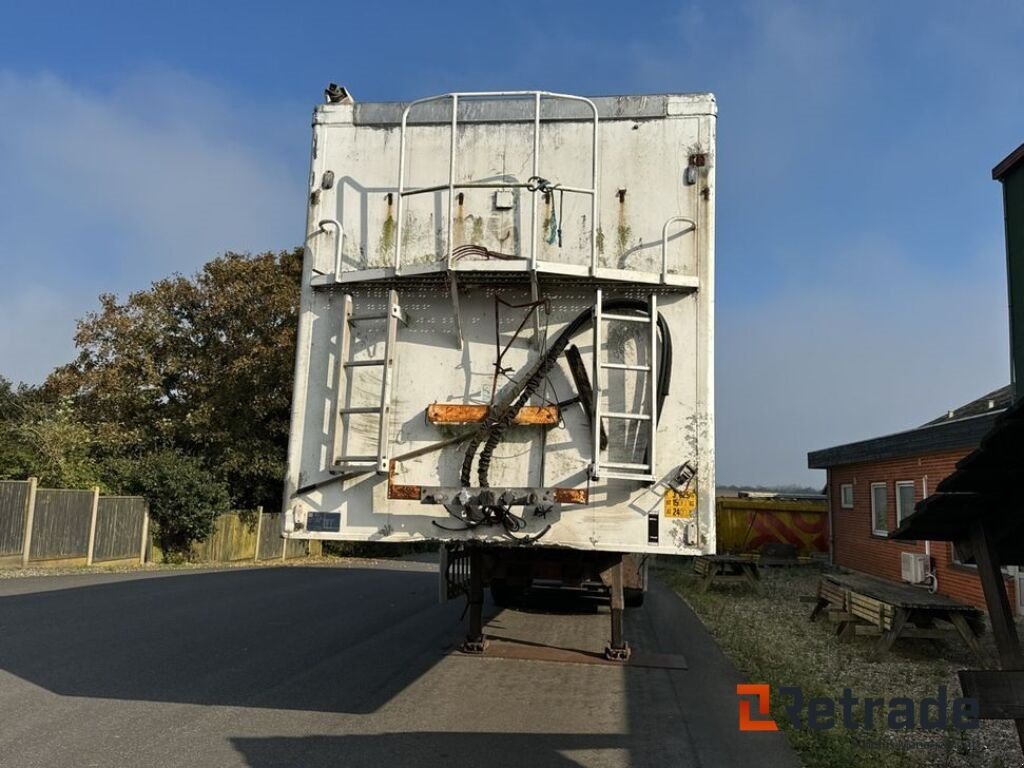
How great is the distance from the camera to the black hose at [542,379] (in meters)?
5.62

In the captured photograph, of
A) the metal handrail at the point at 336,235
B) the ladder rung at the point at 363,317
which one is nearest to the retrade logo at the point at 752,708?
the ladder rung at the point at 363,317

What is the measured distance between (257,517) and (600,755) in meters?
21.7

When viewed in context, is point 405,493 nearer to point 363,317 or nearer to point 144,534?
point 363,317

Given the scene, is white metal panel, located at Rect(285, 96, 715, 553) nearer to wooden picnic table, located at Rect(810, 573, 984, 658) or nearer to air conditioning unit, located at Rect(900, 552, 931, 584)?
wooden picnic table, located at Rect(810, 573, 984, 658)

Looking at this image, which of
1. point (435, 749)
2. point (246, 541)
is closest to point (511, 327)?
point (435, 749)

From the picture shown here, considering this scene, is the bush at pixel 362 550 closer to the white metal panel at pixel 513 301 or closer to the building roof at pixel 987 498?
the white metal panel at pixel 513 301

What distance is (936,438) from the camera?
13.3m

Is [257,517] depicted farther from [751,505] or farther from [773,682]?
[773,682]

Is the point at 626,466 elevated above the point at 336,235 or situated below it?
below

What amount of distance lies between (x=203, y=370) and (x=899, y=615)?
21553 mm

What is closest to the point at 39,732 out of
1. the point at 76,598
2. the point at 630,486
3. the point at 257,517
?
the point at 630,486

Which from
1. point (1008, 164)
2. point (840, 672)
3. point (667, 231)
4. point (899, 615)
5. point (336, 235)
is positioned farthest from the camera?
point (1008, 164)

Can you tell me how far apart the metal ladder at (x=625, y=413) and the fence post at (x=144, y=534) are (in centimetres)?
1830

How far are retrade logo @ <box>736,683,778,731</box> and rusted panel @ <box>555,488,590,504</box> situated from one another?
2.43m
